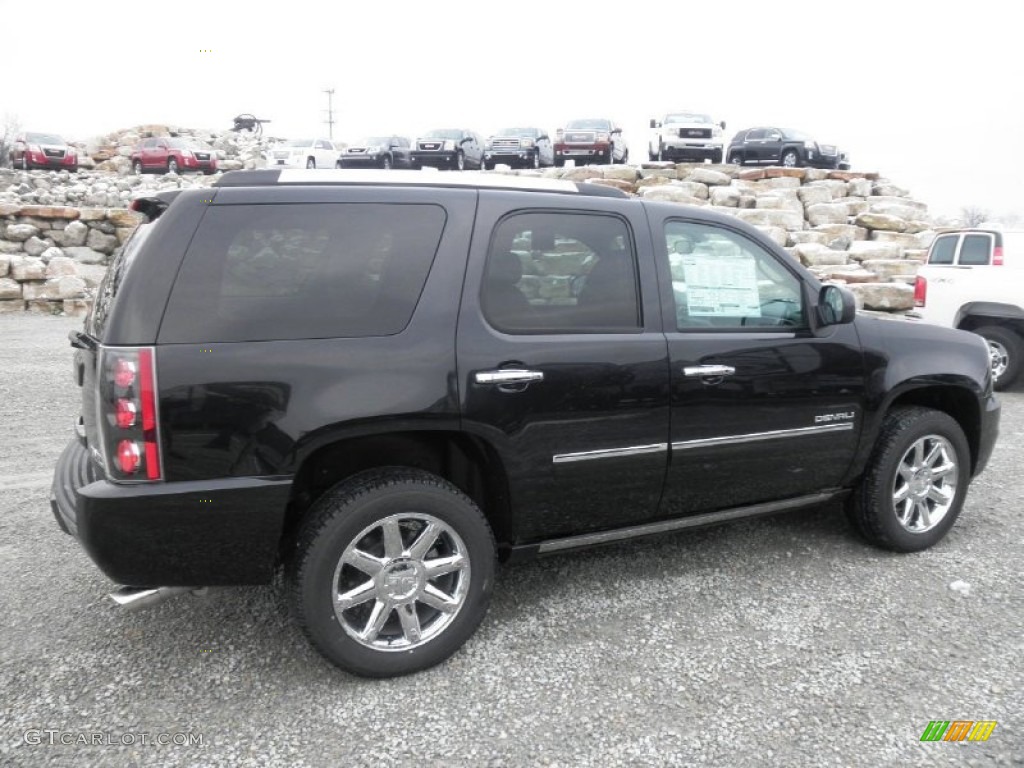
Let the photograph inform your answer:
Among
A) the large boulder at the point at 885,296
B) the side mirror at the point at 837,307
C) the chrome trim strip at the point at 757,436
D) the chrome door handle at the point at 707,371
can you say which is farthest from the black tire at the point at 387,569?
the large boulder at the point at 885,296

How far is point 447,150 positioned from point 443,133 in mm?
1200

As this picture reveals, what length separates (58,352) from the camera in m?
10.1

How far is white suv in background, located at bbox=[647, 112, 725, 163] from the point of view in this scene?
26.2 metres

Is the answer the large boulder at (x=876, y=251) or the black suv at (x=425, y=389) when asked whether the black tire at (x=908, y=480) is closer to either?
the black suv at (x=425, y=389)

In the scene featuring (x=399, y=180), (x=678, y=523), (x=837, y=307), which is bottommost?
(x=678, y=523)

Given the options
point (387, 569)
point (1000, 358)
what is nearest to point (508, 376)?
point (387, 569)

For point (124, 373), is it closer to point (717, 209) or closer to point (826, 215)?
point (717, 209)

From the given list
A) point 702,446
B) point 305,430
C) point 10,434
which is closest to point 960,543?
point 702,446

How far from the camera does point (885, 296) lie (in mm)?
11969

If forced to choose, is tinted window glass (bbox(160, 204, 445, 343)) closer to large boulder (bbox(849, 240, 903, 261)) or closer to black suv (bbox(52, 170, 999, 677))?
black suv (bbox(52, 170, 999, 677))

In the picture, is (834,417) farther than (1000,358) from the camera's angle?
No

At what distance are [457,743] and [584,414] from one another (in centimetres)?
130

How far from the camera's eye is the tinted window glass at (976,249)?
8.80m

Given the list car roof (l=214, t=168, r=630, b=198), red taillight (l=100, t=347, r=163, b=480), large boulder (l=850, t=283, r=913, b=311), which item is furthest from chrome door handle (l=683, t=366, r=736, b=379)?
large boulder (l=850, t=283, r=913, b=311)
